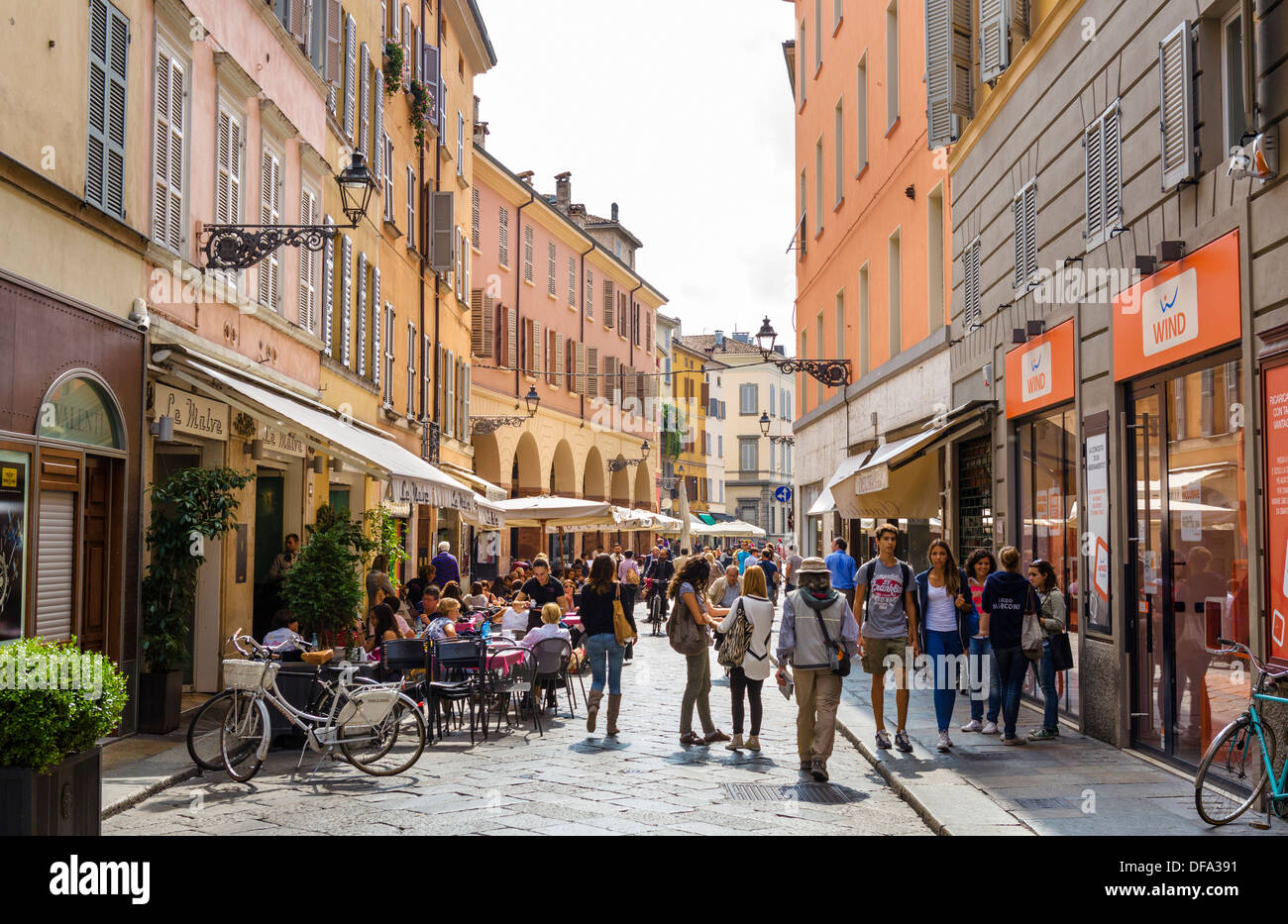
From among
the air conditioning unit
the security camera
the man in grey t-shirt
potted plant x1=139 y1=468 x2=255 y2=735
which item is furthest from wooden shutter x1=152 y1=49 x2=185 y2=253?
the air conditioning unit

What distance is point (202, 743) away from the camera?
31.0 feet

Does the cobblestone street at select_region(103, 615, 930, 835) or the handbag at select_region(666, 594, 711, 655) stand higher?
the handbag at select_region(666, 594, 711, 655)

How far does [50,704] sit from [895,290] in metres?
16.3

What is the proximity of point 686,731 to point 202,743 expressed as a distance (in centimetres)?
399

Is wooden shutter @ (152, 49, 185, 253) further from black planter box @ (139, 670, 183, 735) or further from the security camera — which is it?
black planter box @ (139, 670, 183, 735)

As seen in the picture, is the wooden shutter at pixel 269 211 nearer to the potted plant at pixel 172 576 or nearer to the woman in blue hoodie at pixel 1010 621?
the potted plant at pixel 172 576

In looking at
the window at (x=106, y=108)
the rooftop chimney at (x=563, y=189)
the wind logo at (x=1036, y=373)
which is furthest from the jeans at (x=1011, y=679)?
the rooftop chimney at (x=563, y=189)

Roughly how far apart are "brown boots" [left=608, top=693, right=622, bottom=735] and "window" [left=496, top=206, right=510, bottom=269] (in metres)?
26.0

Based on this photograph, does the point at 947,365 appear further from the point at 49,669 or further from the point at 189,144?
the point at 49,669

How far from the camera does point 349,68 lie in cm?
1989

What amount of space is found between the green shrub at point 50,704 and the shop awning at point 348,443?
20.6 feet

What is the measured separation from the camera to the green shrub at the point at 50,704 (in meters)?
5.79
